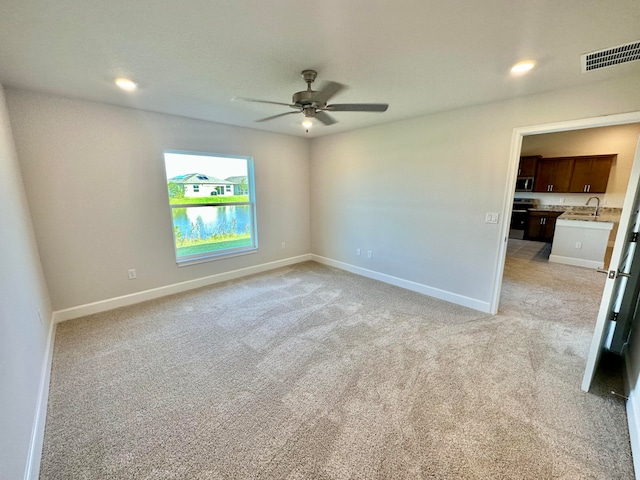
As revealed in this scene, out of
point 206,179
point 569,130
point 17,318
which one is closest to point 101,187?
point 206,179

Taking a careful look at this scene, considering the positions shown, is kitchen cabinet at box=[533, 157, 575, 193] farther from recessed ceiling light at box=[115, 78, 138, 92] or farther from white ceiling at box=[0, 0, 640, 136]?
recessed ceiling light at box=[115, 78, 138, 92]

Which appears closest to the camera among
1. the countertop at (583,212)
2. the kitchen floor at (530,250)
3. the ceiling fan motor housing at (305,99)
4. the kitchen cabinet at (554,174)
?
the ceiling fan motor housing at (305,99)

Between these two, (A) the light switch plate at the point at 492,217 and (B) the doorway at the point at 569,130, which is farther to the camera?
(A) the light switch plate at the point at 492,217

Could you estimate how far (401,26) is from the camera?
1.50 metres

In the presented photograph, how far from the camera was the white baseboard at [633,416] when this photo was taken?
53.8 inches

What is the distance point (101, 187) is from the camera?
2936 millimetres

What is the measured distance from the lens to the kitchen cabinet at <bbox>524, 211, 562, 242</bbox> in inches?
255

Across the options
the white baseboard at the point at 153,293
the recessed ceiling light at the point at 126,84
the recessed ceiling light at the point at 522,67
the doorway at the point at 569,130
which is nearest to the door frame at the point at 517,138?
the doorway at the point at 569,130

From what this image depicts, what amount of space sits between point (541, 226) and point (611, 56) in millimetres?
6210

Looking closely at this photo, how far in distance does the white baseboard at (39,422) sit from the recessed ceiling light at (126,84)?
92.5 inches

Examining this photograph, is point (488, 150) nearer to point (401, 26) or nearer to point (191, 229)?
point (401, 26)

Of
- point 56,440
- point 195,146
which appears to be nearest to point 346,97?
point 195,146

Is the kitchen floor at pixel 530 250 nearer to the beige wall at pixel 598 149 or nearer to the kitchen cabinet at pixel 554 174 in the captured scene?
the beige wall at pixel 598 149

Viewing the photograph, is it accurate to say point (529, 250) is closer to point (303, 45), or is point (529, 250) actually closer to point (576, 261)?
point (576, 261)
